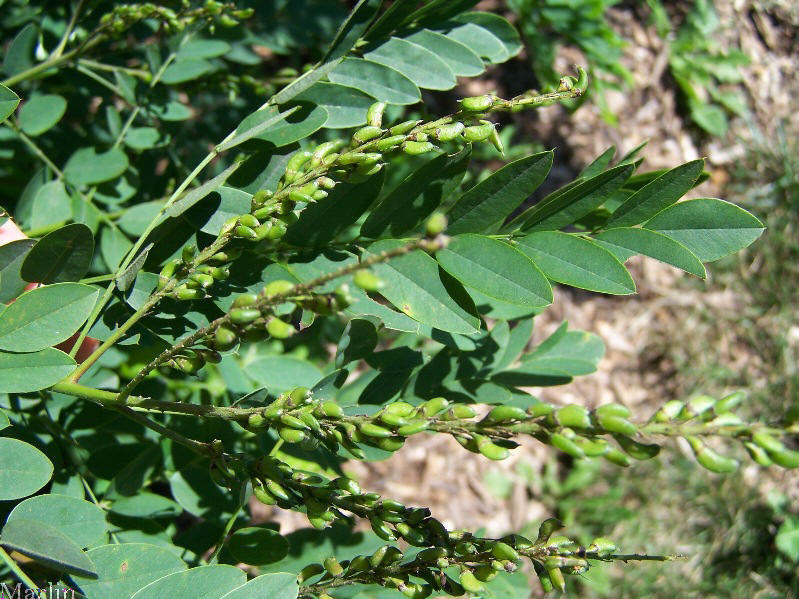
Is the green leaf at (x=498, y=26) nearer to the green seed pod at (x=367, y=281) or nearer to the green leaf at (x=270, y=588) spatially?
the green seed pod at (x=367, y=281)

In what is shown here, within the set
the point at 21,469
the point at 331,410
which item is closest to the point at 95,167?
the point at 21,469

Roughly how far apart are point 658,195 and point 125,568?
1215mm

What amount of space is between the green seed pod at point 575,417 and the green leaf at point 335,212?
1.99 feet

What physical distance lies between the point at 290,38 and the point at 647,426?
5.79 ft

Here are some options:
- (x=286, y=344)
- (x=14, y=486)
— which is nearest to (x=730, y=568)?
(x=286, y=344)

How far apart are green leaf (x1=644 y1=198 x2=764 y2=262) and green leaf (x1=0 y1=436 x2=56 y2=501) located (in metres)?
Answer: 1.19

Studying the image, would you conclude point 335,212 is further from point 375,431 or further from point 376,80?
point 375,431

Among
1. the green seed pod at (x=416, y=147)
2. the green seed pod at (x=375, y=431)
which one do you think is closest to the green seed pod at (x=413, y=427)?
the green seed pod at (x=375, y=431)

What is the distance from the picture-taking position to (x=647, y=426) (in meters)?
0.96

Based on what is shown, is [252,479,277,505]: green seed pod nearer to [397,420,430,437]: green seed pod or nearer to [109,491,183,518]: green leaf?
[397,420,430,437]: green seed pod

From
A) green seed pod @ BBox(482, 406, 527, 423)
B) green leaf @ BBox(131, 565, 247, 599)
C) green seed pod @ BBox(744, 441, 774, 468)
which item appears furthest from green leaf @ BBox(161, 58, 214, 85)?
green seed pod @ BBox(744, 441, 774, 468)

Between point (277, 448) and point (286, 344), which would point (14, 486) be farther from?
point (286, 344)

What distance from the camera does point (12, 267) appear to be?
4.64 feet

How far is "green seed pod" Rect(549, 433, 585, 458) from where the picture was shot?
3.09 ft
